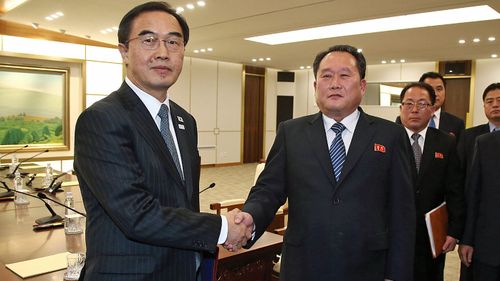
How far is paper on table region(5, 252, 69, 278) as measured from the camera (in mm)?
1817

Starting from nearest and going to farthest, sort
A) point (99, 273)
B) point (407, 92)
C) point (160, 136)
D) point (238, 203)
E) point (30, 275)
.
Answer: point (99, 273) < point (160, 136) < point (30, 275) < point (407, 92) < point (238, 203)

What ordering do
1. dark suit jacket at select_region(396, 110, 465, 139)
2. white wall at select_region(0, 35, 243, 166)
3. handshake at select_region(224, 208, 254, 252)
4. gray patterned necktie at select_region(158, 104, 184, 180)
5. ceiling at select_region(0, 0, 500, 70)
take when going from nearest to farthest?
gray patterned necktie at select_region(158, 104, 184, 180) → handshake at select_region(224, 208, 254, 252) → dark suit jacket at select_region(396, 110, 465, 139) → ceiling at select_region(0, 0, 500, 70) → white wall at select_region(0, 35, 243, 166)

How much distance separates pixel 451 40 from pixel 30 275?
8559mm

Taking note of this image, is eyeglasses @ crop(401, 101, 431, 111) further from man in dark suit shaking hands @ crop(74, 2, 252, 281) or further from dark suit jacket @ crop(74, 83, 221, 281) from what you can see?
dark suit jacket @ crop(74, 83, 221, 281)

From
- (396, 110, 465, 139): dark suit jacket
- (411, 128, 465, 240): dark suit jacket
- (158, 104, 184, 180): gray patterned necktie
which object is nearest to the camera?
(158, 104, 184, 180): gray patterned necktie

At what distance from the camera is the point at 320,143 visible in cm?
182

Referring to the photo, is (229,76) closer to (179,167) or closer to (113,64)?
(113,64)

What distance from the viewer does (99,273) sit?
1.29 meters

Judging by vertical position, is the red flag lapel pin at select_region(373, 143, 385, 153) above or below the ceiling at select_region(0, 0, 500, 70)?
below

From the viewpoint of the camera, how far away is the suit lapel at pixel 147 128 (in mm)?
1407

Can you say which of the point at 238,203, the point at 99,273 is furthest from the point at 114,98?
the point at 238,203

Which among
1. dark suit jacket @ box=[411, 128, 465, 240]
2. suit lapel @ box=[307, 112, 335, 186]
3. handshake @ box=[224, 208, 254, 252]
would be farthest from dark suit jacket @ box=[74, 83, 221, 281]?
dark suit jacket @ box=[411, 128, 465, 240]

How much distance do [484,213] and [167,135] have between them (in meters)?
1.94

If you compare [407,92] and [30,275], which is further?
[407,92]
